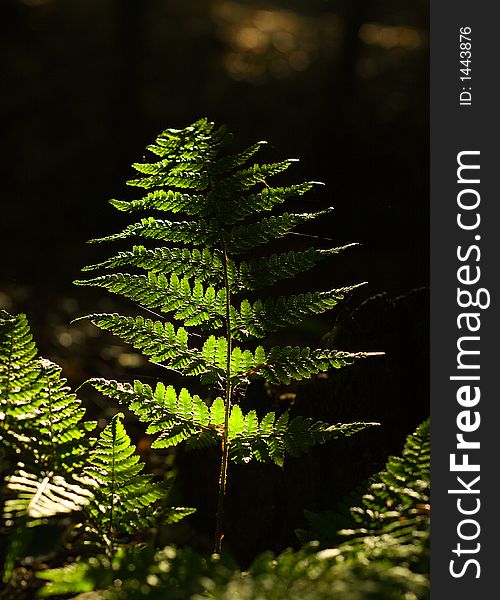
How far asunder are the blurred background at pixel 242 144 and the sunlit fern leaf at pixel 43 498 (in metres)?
1.02

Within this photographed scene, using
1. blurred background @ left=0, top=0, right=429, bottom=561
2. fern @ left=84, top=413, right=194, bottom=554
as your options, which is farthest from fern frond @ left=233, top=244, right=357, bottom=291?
blurred background @ left=0, top=0, right=429, bottom=561

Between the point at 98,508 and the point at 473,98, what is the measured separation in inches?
104

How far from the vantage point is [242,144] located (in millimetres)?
10484

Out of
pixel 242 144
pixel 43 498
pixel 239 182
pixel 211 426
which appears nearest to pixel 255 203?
pixel 239 182

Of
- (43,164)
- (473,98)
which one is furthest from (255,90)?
(473,98)

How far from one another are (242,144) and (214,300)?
29.1ft

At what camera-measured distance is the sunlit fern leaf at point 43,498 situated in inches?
64.7

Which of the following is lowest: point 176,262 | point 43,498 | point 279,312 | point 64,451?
point 43,498

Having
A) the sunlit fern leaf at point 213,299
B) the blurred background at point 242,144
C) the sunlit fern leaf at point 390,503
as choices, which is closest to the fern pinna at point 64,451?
the sunlit fern leaf at point 213,299

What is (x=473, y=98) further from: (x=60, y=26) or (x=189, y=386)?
(x=60, y=26)

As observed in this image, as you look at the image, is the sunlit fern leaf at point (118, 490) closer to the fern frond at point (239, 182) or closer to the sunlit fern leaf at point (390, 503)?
the sunlit fern leaf at point (390, 503)

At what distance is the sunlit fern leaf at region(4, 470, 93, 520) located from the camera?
1645 mm

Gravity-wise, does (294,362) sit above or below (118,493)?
above

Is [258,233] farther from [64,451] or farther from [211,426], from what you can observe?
[64,451]
